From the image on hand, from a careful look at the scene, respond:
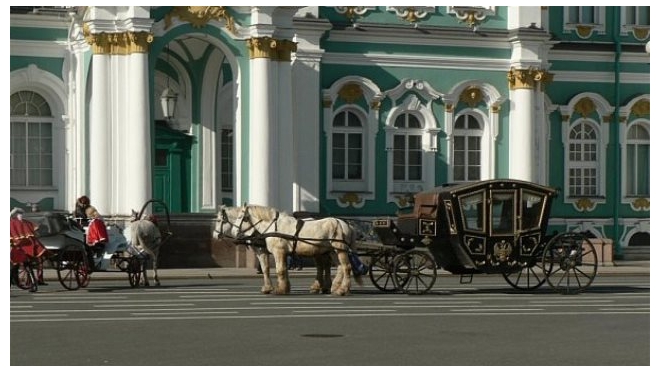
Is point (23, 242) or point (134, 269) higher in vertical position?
point (23, 242)

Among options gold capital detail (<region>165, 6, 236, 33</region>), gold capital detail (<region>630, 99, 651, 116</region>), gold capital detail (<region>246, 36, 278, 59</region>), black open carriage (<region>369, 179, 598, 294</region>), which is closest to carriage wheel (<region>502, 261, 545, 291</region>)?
black open carriage (<region>369, 179, 598, 294</region>)

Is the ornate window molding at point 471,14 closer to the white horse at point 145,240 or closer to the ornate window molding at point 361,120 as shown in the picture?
the ornate window molding at point 361,120

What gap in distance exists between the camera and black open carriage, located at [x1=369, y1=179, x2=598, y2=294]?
26.7 metres

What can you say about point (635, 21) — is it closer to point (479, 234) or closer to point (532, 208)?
point (532, 208)

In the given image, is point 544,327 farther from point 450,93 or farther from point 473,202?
point 450,93

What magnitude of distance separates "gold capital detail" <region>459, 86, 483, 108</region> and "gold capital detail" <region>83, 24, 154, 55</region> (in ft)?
35.2

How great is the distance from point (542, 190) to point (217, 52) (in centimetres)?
1528

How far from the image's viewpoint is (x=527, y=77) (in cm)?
4200

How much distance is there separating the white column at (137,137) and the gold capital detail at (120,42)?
170 millimetres

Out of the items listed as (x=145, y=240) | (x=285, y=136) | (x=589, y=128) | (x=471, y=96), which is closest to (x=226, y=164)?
(x=285, y=136)

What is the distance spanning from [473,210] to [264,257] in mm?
3740

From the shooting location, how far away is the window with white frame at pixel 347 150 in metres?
41.3
